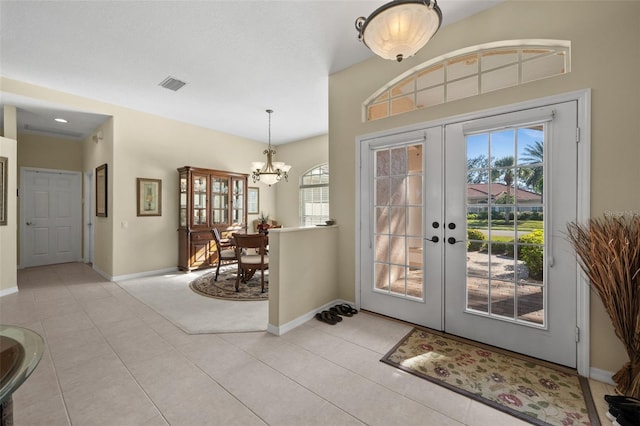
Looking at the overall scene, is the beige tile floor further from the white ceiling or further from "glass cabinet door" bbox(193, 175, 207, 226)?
the white ceiling

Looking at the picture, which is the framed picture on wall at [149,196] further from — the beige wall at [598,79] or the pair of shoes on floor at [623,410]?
the pair of shoes on floor at [623,410]

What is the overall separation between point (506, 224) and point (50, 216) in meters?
8.38

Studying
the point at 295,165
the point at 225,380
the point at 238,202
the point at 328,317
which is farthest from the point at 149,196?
the point at 225,380

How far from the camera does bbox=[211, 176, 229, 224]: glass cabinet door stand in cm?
565

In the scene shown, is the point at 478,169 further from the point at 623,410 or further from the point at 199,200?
the point at 199,200

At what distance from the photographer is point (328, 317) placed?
3029mm

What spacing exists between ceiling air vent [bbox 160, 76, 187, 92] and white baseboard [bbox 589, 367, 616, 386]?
530 centimetres

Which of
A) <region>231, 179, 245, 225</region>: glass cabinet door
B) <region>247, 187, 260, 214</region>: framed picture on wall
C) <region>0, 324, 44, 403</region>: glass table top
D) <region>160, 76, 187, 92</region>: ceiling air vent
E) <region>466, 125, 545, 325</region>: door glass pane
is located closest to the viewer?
<region>0, 324, 44, 403</region>: glass table top

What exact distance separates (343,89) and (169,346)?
11.3 ft

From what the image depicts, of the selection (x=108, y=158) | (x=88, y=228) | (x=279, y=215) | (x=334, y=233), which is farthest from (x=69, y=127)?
(x=334, y=233)

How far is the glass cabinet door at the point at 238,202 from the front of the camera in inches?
238

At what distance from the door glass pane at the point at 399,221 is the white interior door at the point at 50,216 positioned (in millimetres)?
7076

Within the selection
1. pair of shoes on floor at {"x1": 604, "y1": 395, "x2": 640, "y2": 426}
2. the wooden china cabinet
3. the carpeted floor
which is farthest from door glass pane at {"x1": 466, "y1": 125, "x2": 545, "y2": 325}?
the wooden china cabinet

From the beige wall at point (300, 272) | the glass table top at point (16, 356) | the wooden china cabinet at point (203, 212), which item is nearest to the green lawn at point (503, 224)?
the beige wall at point (300, 272)
